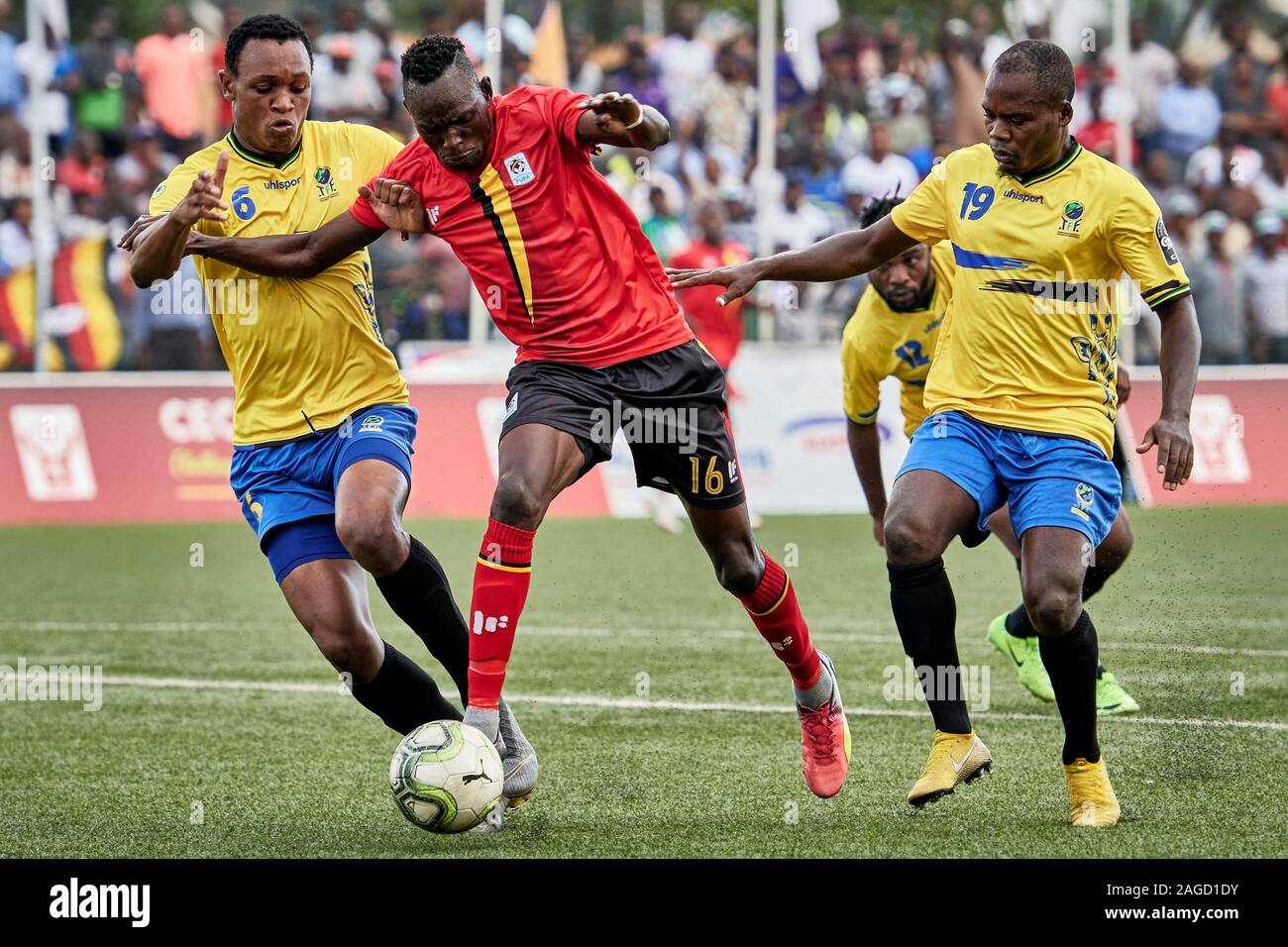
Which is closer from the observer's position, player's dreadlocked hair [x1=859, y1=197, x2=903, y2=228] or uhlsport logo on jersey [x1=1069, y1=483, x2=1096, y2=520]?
uhlsport logo on jersey [x1=1069, y1=483, x2=1096, y2=520]

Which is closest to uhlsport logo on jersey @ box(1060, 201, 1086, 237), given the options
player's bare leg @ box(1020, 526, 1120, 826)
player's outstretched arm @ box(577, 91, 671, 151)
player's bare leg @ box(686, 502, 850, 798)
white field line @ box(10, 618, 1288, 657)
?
player's bare leg @ box(1020, 526, 1120, 826)

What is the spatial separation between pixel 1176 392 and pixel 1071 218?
2.19ft

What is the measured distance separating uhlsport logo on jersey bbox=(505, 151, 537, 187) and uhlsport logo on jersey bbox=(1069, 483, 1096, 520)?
6.77 ft

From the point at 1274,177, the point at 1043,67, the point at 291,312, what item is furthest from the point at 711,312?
the point at 1043,67

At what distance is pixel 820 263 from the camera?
6172mm

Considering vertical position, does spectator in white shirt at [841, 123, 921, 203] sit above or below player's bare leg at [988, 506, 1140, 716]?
above

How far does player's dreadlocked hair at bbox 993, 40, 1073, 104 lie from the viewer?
5.64 metres

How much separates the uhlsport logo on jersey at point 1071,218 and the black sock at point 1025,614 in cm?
221

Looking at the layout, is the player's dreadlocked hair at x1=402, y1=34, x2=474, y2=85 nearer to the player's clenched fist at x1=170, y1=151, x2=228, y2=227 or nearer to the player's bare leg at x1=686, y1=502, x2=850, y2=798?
the player's clenched fist at x1=170, y1=151, x2=228, y2=227

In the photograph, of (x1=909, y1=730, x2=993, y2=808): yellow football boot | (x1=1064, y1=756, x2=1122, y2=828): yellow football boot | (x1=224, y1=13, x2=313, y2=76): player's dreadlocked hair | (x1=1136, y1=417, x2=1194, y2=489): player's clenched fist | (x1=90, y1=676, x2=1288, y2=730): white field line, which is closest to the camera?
(x1=1136, y1=417, x2=1194, y2=489): player's clenched fist

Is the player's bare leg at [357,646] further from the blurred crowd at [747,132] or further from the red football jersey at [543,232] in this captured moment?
the blurred crowd at [747,132]

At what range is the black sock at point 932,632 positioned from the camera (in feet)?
19.4

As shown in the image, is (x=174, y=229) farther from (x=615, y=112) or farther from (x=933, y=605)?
(x=933, y=605)

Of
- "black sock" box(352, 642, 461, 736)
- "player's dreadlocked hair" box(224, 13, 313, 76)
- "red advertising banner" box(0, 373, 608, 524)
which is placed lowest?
"red advertising banner" box(0, 373, 608, 524)
